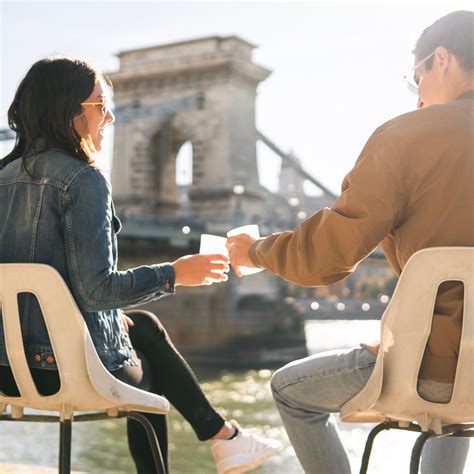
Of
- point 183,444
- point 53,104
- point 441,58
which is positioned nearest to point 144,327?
point 53,104

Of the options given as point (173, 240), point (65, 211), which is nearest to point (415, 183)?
point (65, 211)

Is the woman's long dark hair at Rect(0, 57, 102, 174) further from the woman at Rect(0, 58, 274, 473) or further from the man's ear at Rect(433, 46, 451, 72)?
the man's ear at Rect(433, 46, 451, 72)

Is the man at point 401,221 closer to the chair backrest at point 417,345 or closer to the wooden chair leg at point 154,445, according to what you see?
the chair backrest at point 417,345

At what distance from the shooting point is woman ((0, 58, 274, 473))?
4.22 ft

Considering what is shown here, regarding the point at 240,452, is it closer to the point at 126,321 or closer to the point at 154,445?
the point at 154,445

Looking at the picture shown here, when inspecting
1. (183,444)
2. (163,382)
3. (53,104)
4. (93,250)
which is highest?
(53,104)

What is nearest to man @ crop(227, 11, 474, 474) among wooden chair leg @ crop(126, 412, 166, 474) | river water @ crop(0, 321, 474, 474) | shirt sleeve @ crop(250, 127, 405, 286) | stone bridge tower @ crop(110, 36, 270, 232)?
shirt sleeve @ crop(250, 127, 405, 286)

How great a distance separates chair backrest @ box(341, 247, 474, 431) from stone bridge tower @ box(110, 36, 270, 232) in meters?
16.2

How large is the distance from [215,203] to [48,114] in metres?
17.2

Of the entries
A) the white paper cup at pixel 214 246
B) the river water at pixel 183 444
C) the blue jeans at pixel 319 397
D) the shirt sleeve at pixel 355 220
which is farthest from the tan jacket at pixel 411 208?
the river water at pixel 183 444

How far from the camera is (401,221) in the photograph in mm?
1241

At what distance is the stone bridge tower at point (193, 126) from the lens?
61.6 ft

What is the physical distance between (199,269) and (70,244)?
21 centimetres

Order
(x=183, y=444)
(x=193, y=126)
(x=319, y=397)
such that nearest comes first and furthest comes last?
(x=319, y=397), (x=183, y=444), (x=193, y=126)
